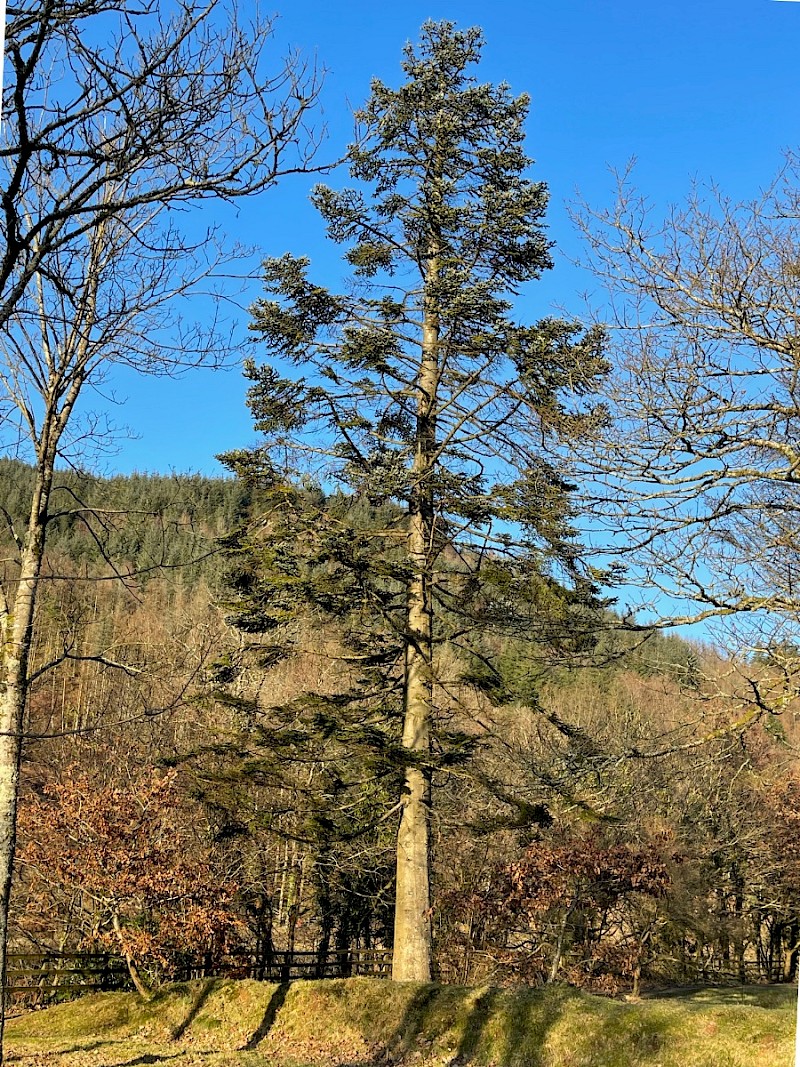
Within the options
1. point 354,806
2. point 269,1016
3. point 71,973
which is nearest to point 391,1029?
point 269,1016

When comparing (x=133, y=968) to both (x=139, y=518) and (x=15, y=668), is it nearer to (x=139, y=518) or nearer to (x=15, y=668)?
(x=15, y=668)

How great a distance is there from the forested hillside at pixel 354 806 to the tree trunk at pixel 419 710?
14.7 inches

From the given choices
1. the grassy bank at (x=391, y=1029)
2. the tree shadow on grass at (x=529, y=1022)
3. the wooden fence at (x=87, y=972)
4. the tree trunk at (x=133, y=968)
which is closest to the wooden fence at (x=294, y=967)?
the wooden fence at (x=87, y=972)

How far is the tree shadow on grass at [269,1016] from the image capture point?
11.0 m

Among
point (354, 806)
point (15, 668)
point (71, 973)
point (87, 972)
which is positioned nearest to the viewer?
point (15, 668)

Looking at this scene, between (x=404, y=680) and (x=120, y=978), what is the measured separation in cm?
700

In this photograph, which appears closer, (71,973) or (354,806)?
(354,806)

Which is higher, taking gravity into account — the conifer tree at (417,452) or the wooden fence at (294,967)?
the conifer tree at (417,452)

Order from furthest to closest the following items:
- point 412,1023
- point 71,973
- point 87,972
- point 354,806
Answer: point 71,973
point 87,972
point 354,806
point 412,1023

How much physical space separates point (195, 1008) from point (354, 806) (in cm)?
378

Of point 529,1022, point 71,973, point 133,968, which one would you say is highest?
point 529,1022

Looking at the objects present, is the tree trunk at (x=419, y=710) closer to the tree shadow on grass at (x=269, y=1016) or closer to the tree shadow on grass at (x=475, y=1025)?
the tree shadow on grass at (x=475, y=1025)

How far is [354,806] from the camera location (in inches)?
442

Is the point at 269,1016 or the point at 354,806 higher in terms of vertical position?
the point at 354,806
